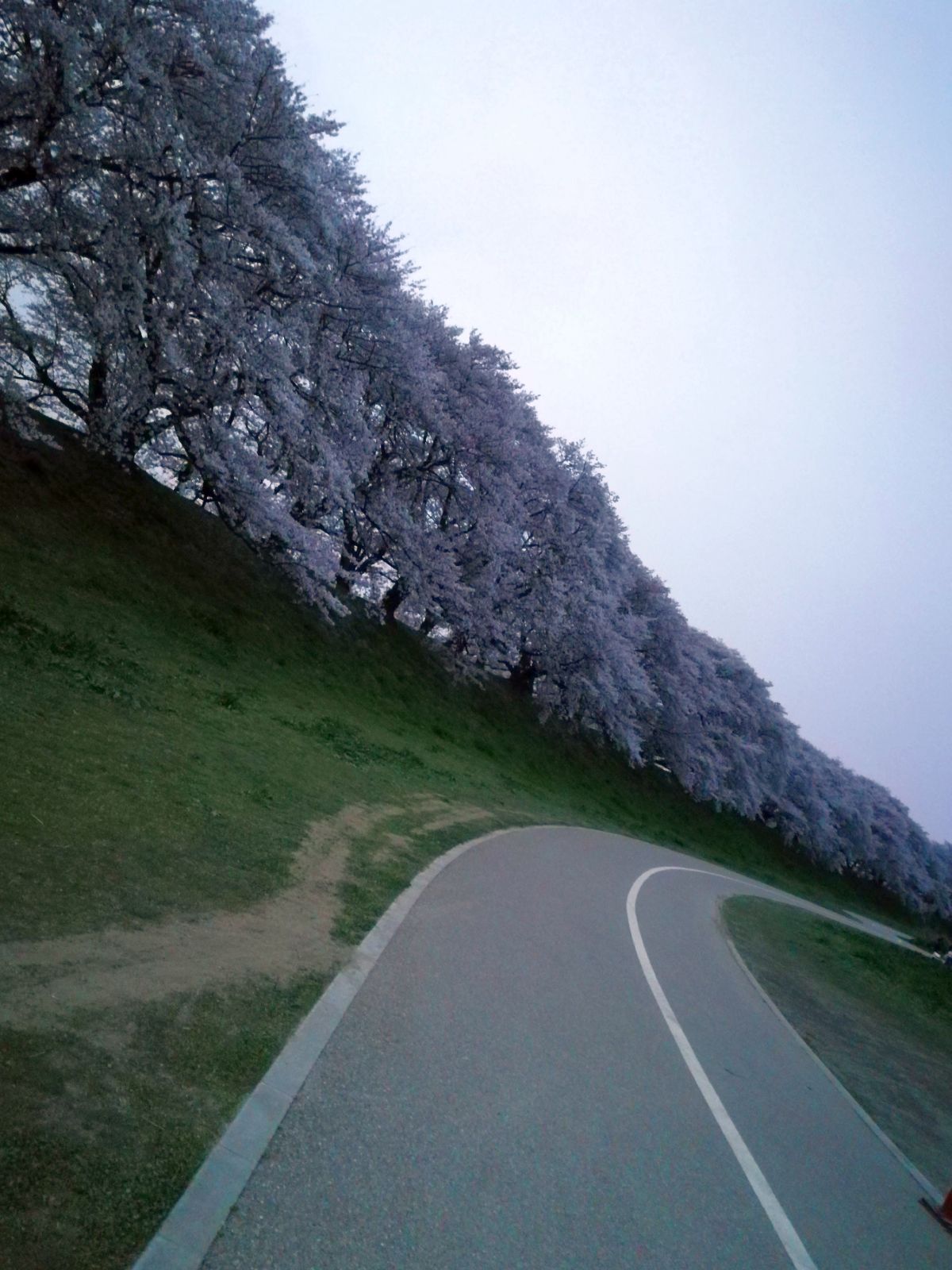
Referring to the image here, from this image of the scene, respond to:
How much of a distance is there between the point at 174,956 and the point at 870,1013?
11531 millimetres

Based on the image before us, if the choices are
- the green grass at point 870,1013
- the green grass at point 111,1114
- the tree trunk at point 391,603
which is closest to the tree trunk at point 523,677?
the tree trunk at point 391,603

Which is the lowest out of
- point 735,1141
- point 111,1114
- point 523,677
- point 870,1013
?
point 111,1114

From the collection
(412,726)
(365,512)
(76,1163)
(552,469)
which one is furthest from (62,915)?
(552,469)

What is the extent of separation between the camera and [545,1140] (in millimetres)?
4934

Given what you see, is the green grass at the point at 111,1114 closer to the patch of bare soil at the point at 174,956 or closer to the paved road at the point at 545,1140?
the patch of bare soil at the point at 174,956

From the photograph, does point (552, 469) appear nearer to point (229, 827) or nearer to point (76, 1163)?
point (229, 827)

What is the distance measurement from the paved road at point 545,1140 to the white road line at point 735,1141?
53mm

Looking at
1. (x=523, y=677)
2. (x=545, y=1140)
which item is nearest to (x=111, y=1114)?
(x=545, y=1140)

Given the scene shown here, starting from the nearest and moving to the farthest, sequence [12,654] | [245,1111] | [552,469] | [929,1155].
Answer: [245,1111] → [929,1155] → [12,654] → [552,469]

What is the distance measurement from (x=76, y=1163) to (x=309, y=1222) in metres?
0.95

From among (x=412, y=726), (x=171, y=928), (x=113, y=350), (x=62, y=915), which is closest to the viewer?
(x=62, y=915)

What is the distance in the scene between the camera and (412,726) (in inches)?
1068

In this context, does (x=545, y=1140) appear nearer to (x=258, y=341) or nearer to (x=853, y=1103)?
(x=853, y=1103)

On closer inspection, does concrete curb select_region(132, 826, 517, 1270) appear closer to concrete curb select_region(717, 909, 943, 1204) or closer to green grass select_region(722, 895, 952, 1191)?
concrete curb select_region(717, 909, 943, 1204)
